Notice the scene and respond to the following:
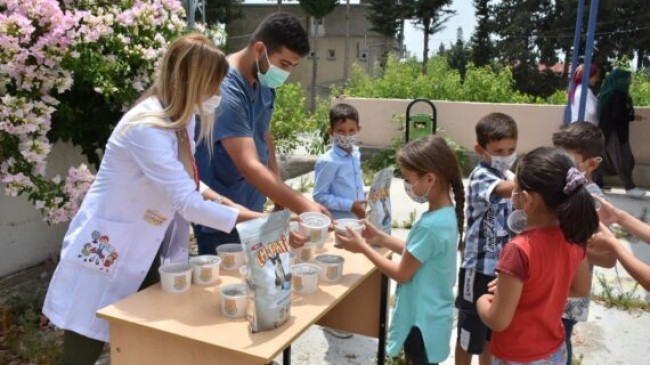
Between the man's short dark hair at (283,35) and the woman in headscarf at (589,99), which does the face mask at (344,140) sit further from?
the woman in headscarf at (589,99)

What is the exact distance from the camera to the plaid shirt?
2334 mm

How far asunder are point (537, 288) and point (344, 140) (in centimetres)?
158

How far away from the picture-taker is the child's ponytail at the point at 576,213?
1588mm

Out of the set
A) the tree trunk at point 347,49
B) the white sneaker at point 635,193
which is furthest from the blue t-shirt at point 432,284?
the tree trunk at point 347,49

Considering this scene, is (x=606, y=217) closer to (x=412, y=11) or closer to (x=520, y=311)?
(x=520, y=311)

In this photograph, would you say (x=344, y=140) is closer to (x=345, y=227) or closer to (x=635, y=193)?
(x=345, y=227)

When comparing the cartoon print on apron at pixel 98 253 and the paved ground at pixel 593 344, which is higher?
the cartoon print on apron at pixel 98 253

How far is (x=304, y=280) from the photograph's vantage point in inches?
73.7

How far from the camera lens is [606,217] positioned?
1993mm

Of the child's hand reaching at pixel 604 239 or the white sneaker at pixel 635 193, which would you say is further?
the white sneaker at pixel 635 193

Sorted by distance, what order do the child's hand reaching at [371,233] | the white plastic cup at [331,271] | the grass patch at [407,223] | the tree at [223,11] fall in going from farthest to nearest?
the tree at [223,11]
the grass patch at [407,223]
the child's hand reaching at [371,233]
the white plastic cup at [331,271]

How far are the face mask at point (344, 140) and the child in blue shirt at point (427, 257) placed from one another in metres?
1.03

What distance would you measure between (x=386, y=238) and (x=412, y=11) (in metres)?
31.1

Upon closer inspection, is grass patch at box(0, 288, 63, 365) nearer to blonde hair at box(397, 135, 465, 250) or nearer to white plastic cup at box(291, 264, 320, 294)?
white plastic cup at box(291, 264, 320, 294)
